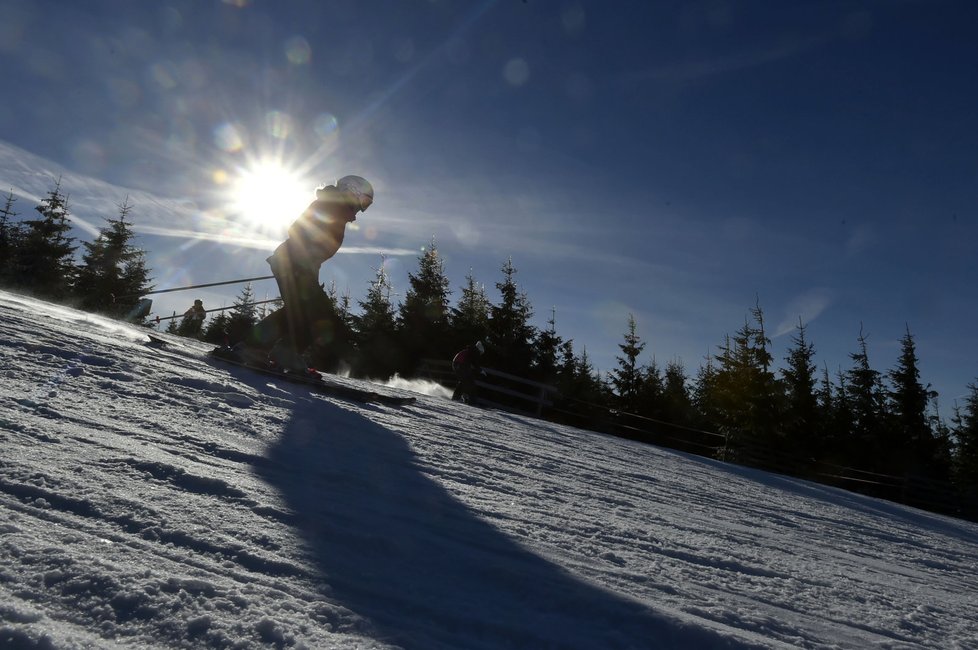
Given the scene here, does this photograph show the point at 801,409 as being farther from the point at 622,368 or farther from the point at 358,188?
the point at 358,188

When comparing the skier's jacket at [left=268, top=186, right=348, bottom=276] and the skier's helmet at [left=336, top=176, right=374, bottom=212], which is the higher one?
the skier's helmet at [left=336, top=176, right=374, bottom=212]

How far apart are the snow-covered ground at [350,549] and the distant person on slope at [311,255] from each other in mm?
2135

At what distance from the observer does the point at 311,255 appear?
6.22 metres

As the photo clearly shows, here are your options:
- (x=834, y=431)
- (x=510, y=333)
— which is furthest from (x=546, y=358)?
(x=834, y=431)

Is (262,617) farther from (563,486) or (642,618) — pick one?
(563,486)

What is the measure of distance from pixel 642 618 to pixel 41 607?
1.46 m

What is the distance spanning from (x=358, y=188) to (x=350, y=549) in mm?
5052

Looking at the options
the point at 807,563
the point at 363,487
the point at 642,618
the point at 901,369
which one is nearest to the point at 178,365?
the point at 363,487

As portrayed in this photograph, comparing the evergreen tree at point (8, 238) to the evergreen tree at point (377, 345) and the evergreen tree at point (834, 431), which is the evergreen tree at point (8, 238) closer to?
the evergreen tree at point (377, 345)

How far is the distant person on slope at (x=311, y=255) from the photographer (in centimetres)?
614

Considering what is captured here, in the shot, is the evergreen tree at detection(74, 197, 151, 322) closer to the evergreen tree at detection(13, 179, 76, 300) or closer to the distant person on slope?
the evergreen tree at detection(13, 179, 76, 300)

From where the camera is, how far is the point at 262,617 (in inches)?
48.2

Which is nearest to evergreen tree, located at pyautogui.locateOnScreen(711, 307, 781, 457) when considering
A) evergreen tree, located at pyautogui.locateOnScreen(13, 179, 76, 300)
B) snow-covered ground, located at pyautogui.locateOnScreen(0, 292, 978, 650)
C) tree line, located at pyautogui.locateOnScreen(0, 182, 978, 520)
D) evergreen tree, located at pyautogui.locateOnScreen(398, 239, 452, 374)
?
tree line, located at pyautogui.locateOnScreen(0, 182, 978, 520)

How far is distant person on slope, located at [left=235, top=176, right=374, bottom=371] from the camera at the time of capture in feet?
20.2
